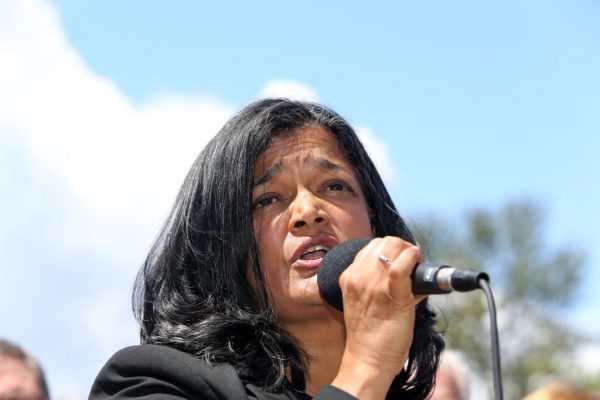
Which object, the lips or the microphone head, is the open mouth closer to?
the lips

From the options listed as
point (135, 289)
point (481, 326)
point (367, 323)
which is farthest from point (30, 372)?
point (481, 326)

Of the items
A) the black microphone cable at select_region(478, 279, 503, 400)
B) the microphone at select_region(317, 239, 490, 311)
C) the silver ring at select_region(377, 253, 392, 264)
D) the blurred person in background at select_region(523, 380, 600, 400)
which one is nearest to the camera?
the black microphone cable at select_region(478, 279, 503, 400)

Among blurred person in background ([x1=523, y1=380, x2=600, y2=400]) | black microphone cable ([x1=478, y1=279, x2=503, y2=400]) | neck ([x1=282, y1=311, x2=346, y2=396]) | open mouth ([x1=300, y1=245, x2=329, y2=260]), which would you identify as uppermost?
blurred person in background ([x1=523, y1=380, x2=600, y2=400])

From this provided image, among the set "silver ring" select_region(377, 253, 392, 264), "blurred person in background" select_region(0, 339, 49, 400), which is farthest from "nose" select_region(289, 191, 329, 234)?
"blurred person in background" select_region(0, 339, 49, 400)

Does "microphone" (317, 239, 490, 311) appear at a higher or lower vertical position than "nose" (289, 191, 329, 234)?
lower

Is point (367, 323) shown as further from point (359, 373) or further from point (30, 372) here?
point (30, 372)

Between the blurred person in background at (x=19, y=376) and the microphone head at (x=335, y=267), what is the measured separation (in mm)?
3008

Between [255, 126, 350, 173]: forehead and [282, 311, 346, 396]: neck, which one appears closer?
[282, 311, 346, 396]: neck

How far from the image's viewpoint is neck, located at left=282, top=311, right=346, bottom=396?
11.4ft

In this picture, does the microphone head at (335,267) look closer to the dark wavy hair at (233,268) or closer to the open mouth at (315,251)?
the open mouth at (315,251)

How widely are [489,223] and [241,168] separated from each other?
33.9m

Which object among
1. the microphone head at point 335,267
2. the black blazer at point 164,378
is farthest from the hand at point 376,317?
the black blazer at point 164,378

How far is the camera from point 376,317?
2889 millimetres

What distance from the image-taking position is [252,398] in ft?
10.2
